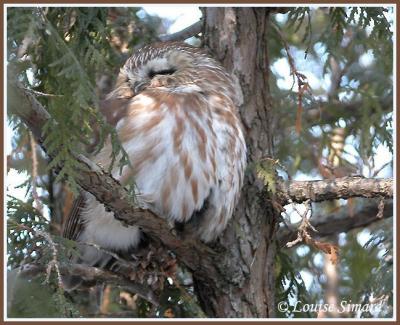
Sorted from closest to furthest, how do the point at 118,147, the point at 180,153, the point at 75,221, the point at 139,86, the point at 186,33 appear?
the point at 118,147, the point at 180,153, the point at 75,221, the point at 139,86, the point at 186,33

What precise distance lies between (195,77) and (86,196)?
766mm

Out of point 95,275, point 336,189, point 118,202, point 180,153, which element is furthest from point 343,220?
point 118,202

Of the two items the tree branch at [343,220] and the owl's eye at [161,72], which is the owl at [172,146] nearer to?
the owl's eye at [161,72]

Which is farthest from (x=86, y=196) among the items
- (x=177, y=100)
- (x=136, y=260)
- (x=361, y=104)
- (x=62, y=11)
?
(x=361, y=104)

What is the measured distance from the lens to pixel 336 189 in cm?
317

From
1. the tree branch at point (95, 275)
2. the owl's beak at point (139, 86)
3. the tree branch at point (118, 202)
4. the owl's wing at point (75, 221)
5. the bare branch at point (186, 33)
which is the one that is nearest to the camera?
the tree branch at point (118, 202)

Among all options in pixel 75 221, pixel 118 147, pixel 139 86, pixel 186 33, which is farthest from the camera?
pixel 186 33

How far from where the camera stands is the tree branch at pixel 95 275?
2.91 meters

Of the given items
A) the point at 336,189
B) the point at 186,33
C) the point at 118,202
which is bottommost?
the point at 118,202

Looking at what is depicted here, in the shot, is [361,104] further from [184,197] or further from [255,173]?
[184,197]

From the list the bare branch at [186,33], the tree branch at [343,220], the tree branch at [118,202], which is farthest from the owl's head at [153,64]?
the tree branch at [343,220]

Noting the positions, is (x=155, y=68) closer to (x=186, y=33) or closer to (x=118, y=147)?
(x=186, y=33)

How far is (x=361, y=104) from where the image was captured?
4293 mm

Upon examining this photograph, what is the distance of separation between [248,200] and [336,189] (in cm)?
49
